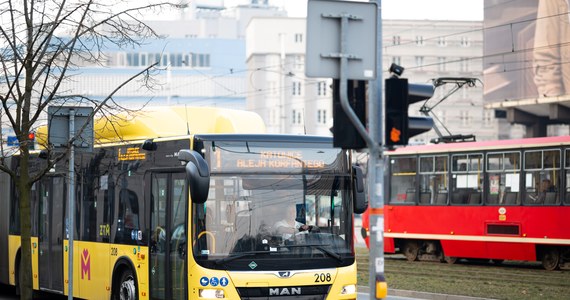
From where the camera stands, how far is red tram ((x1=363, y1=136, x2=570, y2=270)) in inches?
1012

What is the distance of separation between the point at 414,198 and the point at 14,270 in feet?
43.4

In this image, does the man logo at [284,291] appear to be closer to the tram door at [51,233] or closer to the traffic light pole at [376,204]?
the traffic light pole at [376,204]

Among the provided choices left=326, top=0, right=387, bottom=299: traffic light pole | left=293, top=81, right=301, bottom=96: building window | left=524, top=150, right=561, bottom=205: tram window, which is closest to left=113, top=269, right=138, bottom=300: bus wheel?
left=326, top=0, right=387, bottom=299: traffic light pole

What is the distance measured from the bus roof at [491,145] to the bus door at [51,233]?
10569 mm

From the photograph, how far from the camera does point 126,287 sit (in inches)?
606

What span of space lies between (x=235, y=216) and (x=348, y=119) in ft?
12.0

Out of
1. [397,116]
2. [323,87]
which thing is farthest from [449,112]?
[397,116]

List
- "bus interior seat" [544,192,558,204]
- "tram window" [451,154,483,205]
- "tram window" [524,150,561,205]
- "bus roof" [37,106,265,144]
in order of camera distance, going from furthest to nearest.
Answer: "tram window" [451,154,483,205], "bus interior seat" [544,192,558,204], "tram window" [524,150,561,205], "bus roof" [37,106,265,144]

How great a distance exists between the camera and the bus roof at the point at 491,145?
83.4 feet

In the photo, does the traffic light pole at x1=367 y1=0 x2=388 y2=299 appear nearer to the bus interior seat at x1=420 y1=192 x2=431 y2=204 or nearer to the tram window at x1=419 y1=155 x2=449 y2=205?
the tram window at x1=419 y1=155 x2=449 y2=205

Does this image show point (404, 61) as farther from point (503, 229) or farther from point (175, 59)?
point (503, 229)

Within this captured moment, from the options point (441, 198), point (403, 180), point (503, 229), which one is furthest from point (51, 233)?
point (403, 180)

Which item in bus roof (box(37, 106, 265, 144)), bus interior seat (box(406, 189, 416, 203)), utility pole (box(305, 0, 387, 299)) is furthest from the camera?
bus interior seat (box(406, 189, 416, 203))

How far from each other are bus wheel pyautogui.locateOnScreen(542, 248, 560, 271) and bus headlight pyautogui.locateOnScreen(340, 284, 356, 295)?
1317 cm
